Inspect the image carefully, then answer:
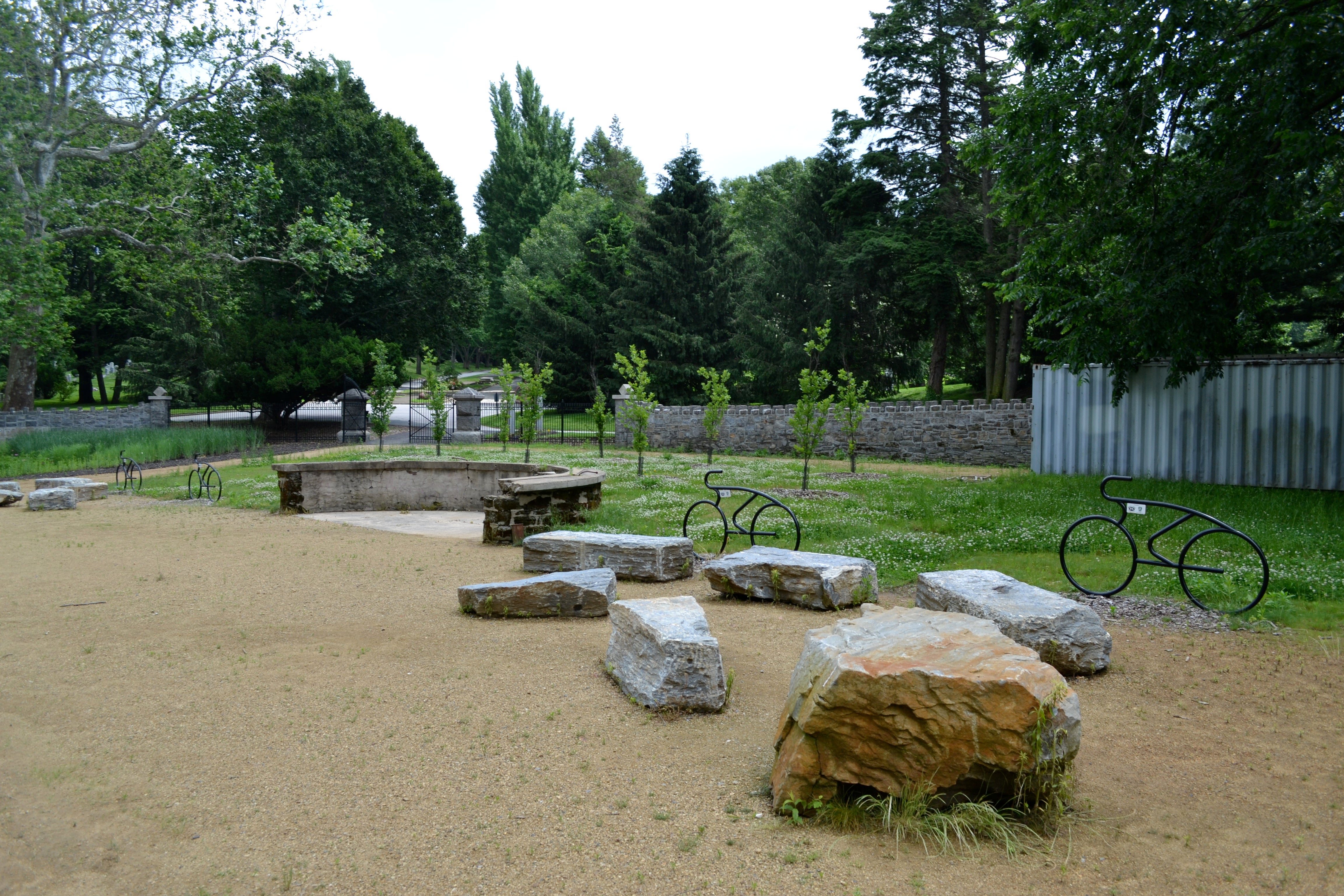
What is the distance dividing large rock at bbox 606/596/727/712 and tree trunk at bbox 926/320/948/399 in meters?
27.1

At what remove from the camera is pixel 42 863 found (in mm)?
3398

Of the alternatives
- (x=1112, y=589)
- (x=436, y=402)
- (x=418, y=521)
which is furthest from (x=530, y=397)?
(x=1112, y=589)

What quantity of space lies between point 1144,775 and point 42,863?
4.87m

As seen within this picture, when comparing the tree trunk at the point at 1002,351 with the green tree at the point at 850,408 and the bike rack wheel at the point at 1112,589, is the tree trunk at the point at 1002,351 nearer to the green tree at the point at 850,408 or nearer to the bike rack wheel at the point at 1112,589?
the green tree at the point at 850,408

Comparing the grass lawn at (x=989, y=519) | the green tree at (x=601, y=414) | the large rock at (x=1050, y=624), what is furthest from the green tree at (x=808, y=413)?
the large rock at (x=1050, y=624)

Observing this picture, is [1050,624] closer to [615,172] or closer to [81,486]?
[81,486]

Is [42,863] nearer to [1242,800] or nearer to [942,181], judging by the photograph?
[1242,800]

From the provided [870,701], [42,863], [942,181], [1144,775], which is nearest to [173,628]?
[42,863]

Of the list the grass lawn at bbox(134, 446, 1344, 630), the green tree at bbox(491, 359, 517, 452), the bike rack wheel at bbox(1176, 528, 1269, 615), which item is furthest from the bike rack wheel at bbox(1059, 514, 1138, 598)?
the green tree at bbox(491, 359, 517, 452)

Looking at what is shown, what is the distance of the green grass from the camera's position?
64.5ft

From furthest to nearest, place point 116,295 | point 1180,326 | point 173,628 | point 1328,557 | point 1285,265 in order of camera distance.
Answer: point 116,295 → point 1285,265 → point 1180,326 → point 1328,557 → point 173,628

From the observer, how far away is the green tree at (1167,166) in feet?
36.5

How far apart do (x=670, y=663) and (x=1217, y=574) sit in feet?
18.1

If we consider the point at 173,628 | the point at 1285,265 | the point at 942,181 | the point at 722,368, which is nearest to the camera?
the point at 173,628
